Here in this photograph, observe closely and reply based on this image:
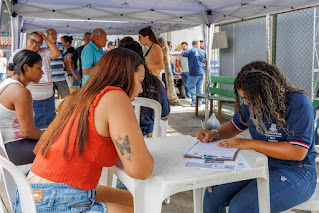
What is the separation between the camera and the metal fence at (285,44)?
6773 mm

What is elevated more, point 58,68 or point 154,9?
point 154,9

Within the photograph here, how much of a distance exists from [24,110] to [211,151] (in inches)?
53.3

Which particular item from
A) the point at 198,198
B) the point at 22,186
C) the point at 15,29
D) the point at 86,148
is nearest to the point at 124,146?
the point at 86,148

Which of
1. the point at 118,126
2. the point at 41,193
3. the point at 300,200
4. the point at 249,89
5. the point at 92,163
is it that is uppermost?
the point at 249,89

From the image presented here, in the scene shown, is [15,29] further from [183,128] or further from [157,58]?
[183,128]

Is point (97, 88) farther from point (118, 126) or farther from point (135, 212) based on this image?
point (135, 212)

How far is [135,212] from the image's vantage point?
4.72 feet

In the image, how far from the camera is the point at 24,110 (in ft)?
7.48

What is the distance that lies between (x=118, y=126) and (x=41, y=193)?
16.9 inches

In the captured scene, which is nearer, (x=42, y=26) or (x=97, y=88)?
(x=97, y=88)

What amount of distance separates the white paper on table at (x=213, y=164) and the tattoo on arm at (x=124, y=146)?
0.31m

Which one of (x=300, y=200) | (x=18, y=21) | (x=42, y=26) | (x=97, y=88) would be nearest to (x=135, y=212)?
(x=97, y=88)

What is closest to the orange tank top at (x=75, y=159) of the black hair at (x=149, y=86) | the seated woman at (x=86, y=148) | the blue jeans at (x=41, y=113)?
the seated woman at (x=86, y=148)

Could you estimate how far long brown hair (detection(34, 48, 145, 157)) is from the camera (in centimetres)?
135
